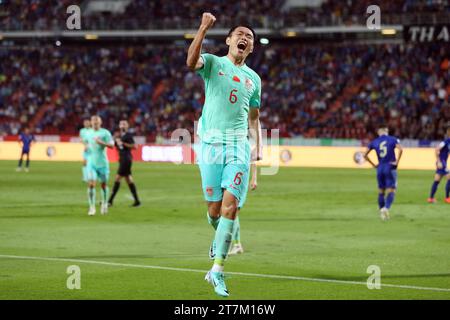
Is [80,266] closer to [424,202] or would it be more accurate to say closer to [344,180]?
[424,202]

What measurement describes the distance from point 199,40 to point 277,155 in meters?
37.9

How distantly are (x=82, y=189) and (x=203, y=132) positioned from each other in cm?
1978

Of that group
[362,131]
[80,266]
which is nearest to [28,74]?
[362,131]

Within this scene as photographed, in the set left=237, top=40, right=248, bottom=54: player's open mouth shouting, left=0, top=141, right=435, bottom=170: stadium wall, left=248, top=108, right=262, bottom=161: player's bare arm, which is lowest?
left=0, top=141, right=435, bottom=170: stadium wall

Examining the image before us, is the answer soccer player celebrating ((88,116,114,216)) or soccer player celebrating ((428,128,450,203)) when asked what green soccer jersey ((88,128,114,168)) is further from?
soccer player celebrating ((428,128,450,203))

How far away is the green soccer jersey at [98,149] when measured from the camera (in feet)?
69.4

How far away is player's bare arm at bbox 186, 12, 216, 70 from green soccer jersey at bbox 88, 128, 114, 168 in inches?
488

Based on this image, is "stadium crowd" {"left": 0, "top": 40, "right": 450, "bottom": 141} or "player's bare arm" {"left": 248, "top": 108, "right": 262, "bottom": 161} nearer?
"player's bare arm" {"left": 248, "top": 108, "right": 262, "bottom": 161}

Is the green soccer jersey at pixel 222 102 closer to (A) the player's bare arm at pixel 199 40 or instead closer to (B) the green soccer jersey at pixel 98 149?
(A) the player's bare arm at pixel 199 40

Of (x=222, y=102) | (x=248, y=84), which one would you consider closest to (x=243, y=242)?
(x=248, y=84)

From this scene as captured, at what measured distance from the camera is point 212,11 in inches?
2290

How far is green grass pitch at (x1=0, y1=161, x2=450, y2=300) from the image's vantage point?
1009cm

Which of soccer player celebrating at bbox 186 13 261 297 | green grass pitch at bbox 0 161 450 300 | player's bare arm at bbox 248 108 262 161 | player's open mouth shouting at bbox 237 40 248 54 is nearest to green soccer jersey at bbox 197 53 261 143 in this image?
soccer player celebrating at bbox 186 13 261 297

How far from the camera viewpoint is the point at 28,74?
2467 inches
